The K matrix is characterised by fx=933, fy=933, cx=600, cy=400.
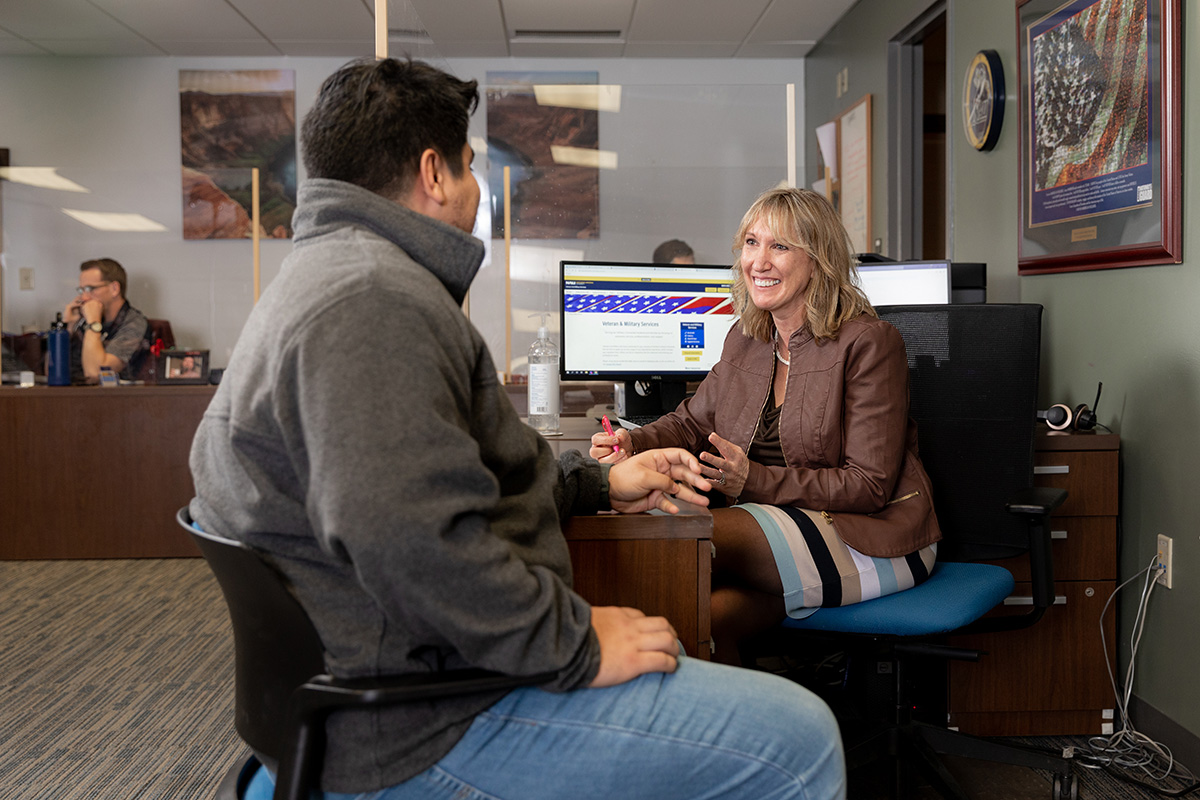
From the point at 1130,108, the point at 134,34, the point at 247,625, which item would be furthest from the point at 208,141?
the point at 247,625

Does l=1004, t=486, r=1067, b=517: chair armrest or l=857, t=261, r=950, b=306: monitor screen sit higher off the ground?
l=857, t=261, r=950, b=306: monitor screen

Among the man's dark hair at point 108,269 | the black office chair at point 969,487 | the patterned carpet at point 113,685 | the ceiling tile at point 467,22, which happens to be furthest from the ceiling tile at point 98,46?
the black office chair at point 969,487

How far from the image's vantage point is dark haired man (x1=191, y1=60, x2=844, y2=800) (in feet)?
2.59

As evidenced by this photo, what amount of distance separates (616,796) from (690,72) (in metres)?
5.47

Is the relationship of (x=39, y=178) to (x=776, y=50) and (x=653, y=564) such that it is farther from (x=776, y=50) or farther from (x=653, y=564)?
(x=653, y=564)

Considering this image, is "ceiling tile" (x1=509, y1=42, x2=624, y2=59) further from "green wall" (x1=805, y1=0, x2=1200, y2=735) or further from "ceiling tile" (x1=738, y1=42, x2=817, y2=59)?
"green wall" (x1=805, y1=0, x2=1200, y2=735)

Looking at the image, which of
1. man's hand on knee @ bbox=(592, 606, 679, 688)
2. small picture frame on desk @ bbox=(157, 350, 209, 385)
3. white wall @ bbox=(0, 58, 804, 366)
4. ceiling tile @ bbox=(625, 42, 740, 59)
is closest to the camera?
man's hand on knee @ bbox=(592, 606, 679, 688)

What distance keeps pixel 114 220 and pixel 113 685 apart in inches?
108

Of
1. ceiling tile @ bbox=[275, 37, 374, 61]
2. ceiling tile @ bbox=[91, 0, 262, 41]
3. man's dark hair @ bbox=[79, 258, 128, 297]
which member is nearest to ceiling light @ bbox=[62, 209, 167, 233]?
man's dark hair @ bbox=[79, 258, 128, 297]

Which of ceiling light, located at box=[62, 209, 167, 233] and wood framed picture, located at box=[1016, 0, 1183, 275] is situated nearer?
wood framed picture, located at box=[1016, 0, 1183, 275]

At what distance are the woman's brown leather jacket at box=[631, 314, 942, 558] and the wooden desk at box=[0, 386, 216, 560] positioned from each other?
2799mm

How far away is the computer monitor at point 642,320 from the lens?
266cm

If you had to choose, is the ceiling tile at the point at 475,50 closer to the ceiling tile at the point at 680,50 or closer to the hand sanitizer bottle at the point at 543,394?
the ceiling tile at the point at 680,50

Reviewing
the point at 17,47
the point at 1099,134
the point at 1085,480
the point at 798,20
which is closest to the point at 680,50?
the point at 798,20
